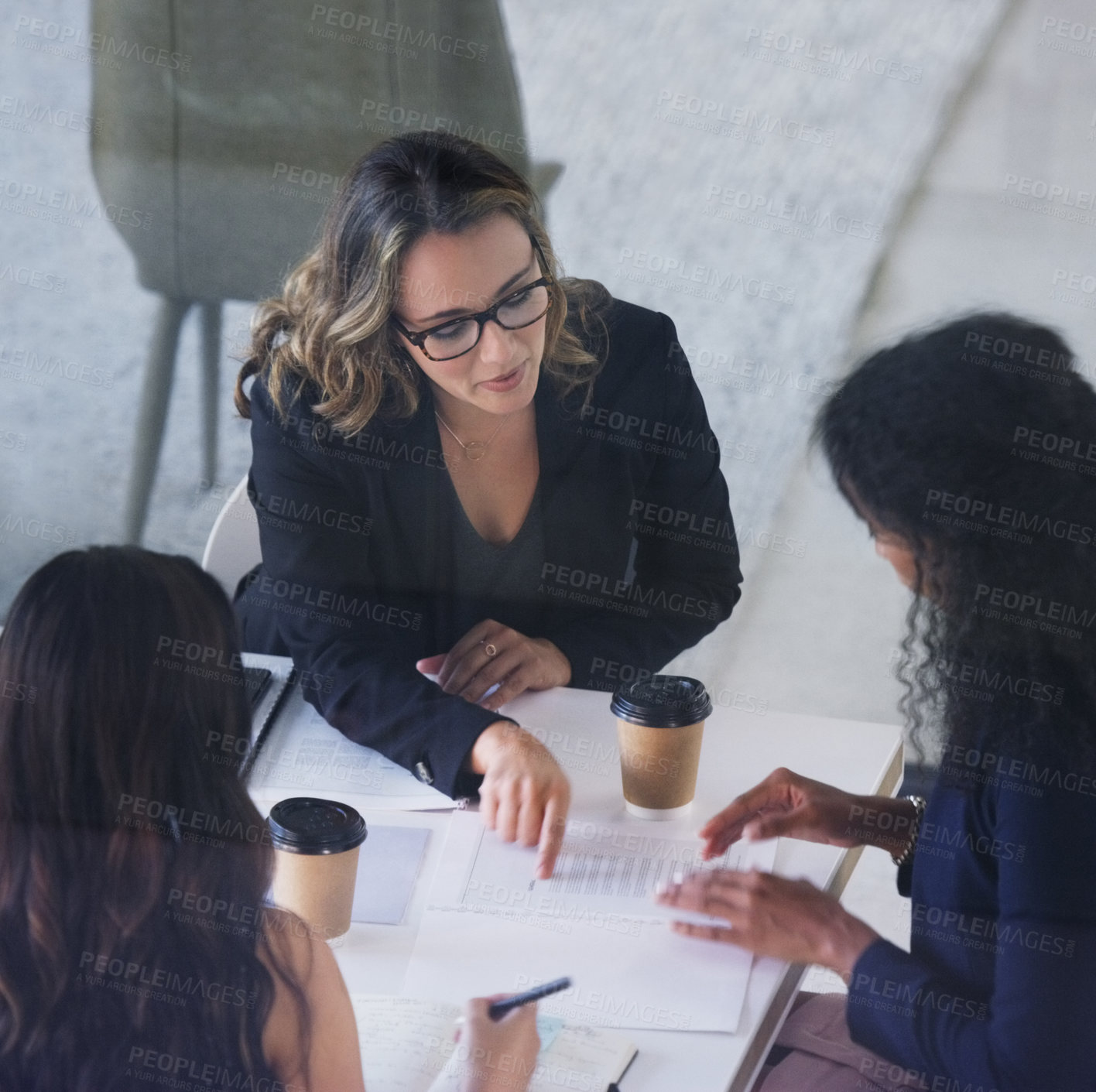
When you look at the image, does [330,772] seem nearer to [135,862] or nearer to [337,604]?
[337,604]

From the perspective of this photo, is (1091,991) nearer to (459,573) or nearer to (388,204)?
(459,573)

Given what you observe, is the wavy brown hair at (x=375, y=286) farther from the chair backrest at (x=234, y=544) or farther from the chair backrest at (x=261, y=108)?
the chair backrest at (x=261, y=108)

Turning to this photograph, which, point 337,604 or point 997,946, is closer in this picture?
point 997,946

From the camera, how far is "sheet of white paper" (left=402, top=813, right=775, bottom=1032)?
3.14 ft

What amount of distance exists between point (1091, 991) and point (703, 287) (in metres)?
2.25

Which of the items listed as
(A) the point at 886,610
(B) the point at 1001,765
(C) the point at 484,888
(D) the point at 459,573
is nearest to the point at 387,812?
(C) the point at 484,888

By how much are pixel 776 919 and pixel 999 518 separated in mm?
383

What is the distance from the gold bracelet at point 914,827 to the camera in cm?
121

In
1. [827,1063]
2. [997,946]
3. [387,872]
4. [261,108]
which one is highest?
[261,108]

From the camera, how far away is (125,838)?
0.80m

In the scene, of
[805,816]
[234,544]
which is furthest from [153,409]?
[805,816]

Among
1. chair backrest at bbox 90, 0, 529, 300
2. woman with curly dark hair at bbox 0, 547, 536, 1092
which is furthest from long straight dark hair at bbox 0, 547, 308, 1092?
chair backrest at bbox 90, 0, 529, 300

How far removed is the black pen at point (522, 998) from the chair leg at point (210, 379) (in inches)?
79.9

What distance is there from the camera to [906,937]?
3.62ft
